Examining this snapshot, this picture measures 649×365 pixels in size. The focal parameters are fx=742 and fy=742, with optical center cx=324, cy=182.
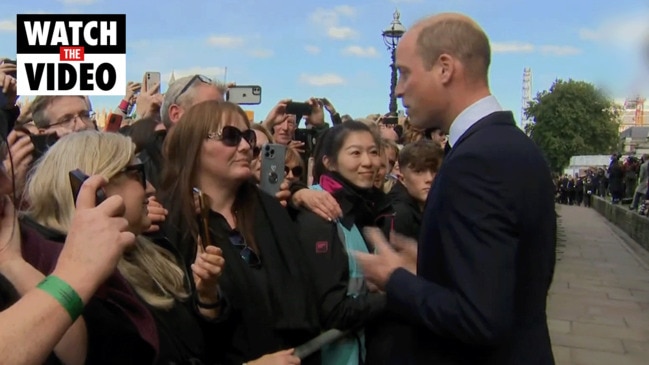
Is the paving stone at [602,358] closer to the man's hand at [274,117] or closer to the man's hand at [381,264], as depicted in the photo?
the man's hand at [274,117]

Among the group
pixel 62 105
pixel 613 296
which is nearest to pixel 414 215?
pixel 62 105

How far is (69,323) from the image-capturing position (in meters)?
1.50

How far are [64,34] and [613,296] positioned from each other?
9178mm

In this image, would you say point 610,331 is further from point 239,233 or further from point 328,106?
point 239,233

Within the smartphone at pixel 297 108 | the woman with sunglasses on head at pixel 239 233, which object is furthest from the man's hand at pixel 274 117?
the woman with sunglasses on head at pixel 239 233

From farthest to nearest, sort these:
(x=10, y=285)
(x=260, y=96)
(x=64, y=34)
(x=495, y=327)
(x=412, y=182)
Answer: (x=64, y=34)
(x=260, y=96)
(x=412, y=182)
(x=495, y=327)
(x=10, y=285)

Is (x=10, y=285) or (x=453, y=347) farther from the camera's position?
(x=453, y=347)

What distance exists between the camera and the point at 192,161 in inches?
127

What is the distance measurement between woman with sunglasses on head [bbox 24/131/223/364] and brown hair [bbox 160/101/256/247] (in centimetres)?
42

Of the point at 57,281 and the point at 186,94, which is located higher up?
the point at 186,94

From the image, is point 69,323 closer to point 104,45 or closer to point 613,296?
point 104,45

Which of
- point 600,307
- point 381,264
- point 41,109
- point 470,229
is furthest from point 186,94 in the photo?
point 600,307

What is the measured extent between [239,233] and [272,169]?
→ 1.99ft

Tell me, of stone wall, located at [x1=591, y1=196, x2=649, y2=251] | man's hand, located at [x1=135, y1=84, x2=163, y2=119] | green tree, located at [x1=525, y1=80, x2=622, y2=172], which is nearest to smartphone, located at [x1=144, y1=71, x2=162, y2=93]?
man's hand, located at [x1=135, y1=84, x2=163, y2=119]
